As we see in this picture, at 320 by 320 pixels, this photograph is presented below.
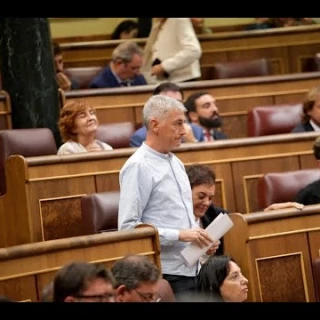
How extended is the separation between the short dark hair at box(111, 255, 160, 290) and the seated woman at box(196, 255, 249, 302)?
0.40m

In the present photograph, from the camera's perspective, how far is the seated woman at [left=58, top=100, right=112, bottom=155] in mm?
2604

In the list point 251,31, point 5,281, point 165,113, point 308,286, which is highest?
point 251,31

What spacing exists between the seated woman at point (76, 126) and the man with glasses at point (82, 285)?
1.37 meters

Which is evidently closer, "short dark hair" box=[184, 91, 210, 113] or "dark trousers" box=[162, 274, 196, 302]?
"dark trousers" box=[162, 274, 196, 302]

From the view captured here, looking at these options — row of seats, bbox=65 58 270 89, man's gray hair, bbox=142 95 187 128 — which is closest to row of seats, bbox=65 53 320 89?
row of seats, bbox=65 58 270 89

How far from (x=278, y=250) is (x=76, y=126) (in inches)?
27.7

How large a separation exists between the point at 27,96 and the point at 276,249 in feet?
3.89

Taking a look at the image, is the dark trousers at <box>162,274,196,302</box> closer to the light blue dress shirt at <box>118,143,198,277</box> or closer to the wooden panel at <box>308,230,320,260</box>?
the light blue dress shirt at <box>118,143,198,277</box>

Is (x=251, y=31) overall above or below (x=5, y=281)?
above

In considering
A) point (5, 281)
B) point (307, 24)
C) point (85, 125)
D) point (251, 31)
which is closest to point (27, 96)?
point (85, 125)

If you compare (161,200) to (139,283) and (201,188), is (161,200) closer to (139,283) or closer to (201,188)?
(201,188)

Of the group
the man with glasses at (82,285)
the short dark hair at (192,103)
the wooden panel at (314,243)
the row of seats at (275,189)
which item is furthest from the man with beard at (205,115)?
the man with glasses at (82,285)
